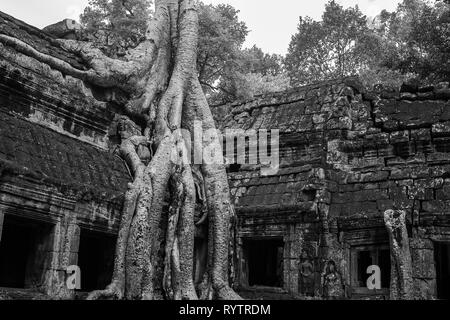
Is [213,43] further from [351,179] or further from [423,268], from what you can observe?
[423,268]

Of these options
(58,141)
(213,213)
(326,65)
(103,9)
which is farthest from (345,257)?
(326,65)

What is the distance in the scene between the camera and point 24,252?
6.46 meters

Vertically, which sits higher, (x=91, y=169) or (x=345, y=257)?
(x=91, y=169)

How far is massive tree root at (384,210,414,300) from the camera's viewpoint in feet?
20.1

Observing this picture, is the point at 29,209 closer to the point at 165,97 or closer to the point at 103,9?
the point at 165,97

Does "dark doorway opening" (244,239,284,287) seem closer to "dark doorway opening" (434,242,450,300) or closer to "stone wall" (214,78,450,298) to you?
"stone wall" (214,78,450,298)

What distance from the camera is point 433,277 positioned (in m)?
6.17

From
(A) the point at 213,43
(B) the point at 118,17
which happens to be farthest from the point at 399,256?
(B) the point at 118,17

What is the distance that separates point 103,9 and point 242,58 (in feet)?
16.9

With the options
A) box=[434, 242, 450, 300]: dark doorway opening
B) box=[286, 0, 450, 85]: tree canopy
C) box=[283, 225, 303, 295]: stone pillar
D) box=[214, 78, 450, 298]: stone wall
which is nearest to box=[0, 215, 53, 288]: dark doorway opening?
box=[214, 78, 450, 298]: stone wall

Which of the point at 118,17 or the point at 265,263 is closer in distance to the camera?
the point at 265,263

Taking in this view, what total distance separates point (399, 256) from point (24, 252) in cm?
435

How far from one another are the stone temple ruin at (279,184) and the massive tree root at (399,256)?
0.43 ft
